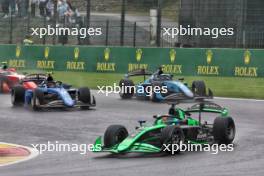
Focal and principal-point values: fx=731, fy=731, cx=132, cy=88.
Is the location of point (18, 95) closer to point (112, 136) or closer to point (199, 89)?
point (199, 89)

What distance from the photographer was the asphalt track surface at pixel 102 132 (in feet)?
29.8

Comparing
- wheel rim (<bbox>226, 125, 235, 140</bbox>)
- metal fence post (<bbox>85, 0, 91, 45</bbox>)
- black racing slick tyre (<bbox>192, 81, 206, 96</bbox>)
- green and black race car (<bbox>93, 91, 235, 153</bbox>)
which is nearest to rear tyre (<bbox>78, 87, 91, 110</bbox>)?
black racing slick tyre (<bbox>192, 81, 206, 96</bbox>)

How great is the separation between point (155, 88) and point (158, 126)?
8.99 metres

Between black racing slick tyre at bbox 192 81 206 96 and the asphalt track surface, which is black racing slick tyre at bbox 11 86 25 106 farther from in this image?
black racing slick tyre at bbox 192 81 206 96

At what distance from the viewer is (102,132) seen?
13.2 m

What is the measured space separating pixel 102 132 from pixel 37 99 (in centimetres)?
448

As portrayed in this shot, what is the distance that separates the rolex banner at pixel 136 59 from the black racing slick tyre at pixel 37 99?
8740mm

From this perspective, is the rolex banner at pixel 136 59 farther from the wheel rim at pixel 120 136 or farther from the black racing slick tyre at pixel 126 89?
the wheel rim at pixel 120 136

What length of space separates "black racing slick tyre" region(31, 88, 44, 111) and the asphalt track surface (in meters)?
0.32

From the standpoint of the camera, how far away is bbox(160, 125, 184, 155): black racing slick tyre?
10133 mm

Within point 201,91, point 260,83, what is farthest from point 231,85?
point 201,91

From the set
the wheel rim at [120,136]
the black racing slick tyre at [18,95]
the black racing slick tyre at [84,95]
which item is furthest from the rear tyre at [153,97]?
the wheel rim at [120,136]

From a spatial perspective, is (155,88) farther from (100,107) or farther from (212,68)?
(212,68)

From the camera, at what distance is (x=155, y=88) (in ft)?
64.1
